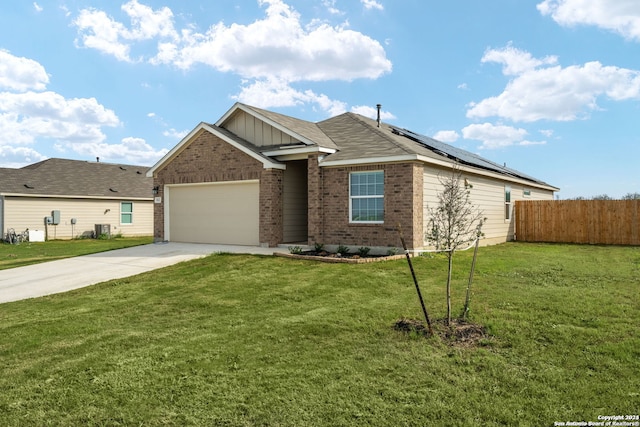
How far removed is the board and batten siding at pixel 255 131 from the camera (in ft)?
52.2

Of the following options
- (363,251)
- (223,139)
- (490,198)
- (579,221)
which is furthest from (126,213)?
(579,221)

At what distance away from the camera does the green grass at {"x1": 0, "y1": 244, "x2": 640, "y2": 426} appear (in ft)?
12.8

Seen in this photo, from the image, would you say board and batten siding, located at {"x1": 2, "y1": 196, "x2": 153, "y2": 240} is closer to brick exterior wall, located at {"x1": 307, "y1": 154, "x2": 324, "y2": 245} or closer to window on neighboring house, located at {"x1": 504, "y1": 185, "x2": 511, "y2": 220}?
brick exterior wall, located at {"x1": 307, "y1": 154, "x2": 324, "y2": 245}

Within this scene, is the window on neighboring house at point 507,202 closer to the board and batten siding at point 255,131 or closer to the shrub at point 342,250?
the shrub at point 342,250

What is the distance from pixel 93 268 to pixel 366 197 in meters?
8.14

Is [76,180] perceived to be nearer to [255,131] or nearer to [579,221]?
[255,131]

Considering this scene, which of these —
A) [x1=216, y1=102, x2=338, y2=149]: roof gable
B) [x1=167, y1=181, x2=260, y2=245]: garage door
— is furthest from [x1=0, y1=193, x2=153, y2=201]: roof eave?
[x1=216, y1=102, x2=338, y2=149]: roof gable

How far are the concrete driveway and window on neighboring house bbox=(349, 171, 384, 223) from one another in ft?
9.09

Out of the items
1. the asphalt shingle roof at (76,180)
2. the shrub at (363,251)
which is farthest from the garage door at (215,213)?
the asphalt shingle roof at (76,180)

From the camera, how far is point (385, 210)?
533 inches

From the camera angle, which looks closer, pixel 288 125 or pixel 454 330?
pixel 454 330

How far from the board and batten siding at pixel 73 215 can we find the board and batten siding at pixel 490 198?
73.8 ft

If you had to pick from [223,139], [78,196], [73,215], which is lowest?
[73,215]

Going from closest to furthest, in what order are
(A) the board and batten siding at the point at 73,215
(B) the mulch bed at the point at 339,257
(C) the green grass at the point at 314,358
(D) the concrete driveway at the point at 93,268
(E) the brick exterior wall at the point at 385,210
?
(C) the green grass at the point at 314,358 → (D) the concrete driveway at the point at 93,268 → (B) the mulch bed at the point at 339,257 → (E) the brick exterior wall at the point at 385,210 → (A) the board and batten siding at the point at 73,215
